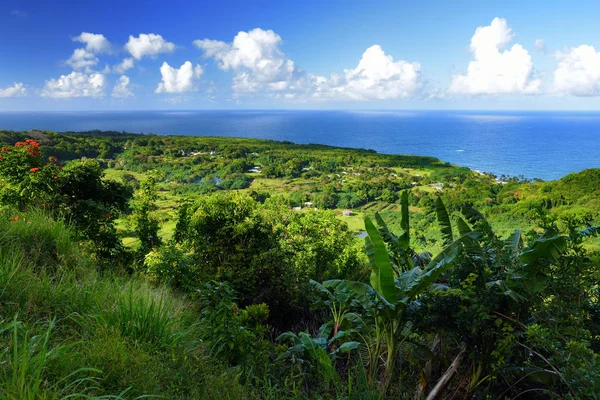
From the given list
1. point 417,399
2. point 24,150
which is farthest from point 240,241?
point 417,399

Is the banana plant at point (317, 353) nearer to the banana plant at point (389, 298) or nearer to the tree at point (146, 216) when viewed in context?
the banana plant at point (389, 298)

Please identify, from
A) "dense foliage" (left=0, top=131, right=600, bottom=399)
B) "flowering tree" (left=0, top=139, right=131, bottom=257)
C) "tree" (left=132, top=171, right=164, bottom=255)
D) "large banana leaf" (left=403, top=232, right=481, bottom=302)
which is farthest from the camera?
"tree" (left=132, top=171, right=164, bottom=255)

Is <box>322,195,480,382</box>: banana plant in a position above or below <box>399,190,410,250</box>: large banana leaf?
below

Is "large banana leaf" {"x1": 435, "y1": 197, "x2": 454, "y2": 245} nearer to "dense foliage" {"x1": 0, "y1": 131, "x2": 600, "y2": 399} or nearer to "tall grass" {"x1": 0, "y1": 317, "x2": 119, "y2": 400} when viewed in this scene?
"dense foliage" {"x1": 0, "y1": 131, "x2": 600, "y2": 399}

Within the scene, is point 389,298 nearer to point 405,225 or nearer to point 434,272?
point 434,272

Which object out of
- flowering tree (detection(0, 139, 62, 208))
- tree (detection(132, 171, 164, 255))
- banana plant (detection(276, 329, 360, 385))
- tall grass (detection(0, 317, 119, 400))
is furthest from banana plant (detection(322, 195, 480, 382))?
tree (detection(132, 171, 164, 255))

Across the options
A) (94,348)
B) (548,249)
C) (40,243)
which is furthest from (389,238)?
(40,243)

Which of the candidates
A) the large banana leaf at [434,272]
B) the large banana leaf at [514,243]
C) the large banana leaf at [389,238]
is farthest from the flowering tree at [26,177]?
the large banana leaf at [514,243]

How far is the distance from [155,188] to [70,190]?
6.81 ft

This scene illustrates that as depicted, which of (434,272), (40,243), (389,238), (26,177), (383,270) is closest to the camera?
(434,272)

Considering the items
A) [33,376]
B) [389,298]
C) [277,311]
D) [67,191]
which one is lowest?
[277,311]

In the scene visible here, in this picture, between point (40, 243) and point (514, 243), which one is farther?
point (40, 243)

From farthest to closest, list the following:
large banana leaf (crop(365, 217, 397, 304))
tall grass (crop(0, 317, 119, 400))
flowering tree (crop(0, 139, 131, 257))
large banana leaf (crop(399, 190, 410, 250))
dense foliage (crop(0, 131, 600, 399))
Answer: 1. flowering tree (crop(0, 139, 131, 257))
2. large banana leaf (crop(399, 190, 410, 250))
3. large banana leaf (crop(365, 217, 397, 304))
4. dense foliage (crop(0, 131, 600, 399))
5. tall grass (crop(0, 317, 119, 400))

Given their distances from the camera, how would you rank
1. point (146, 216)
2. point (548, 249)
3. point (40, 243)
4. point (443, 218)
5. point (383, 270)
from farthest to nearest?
point (146, 216), point (443, 218), point (40, 243), point (383, 270), point (548, 249)
